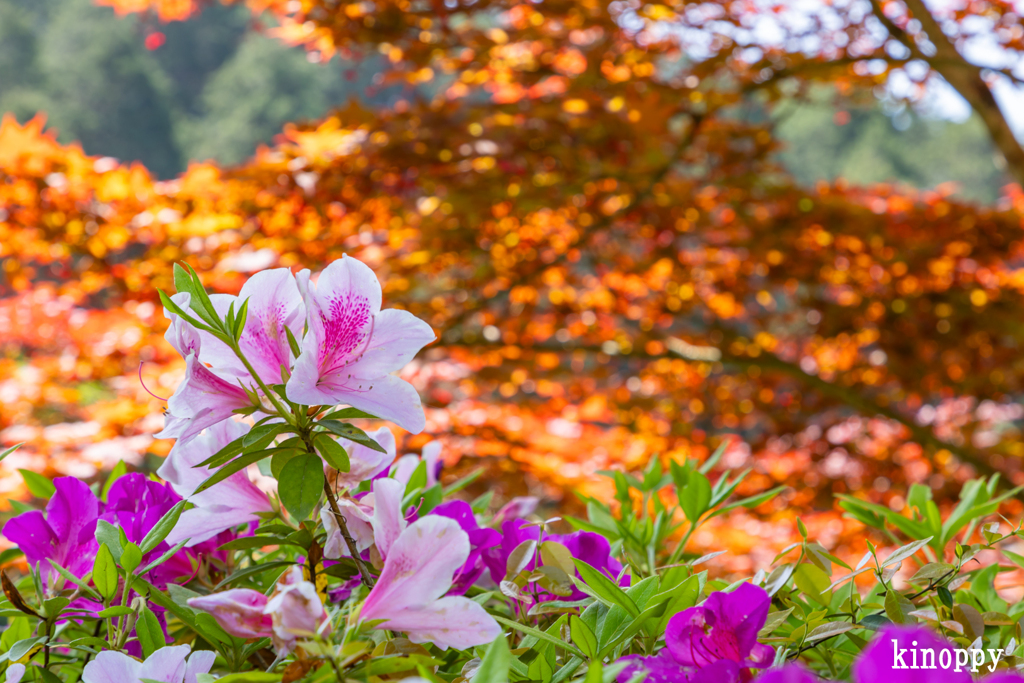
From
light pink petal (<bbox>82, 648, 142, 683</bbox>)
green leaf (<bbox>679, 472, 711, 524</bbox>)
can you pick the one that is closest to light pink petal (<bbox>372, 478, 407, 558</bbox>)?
light pink petal (<bbox>82, 648, 142, 683</bbox>)

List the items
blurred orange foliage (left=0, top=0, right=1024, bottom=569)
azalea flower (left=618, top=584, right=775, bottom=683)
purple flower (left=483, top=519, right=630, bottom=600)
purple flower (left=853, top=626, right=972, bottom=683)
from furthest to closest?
blurred orange foliage (left=0, top=0, right=1024, bottom=569)
purple flower (left=483, top=519, right=630, bottom=600)
azalea flower (left=618, top=584, right=775, bottom=683)
purple flower (left=853, top=626, right=972, bottom=683)

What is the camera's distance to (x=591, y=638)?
11.0 inches

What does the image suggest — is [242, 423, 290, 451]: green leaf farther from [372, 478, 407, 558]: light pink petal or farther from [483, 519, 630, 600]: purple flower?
[483, 519, 630, 600]: purple flower

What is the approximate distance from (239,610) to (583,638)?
0.43 ft

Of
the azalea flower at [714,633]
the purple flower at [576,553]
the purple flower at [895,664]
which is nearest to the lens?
the purple flower at [895,664]

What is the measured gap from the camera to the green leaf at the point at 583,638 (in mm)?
278

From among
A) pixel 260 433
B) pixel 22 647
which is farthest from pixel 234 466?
pixel 22 647

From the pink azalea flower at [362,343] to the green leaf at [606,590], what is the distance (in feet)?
0.31

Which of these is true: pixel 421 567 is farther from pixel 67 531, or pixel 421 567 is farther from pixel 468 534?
pixel 67 531

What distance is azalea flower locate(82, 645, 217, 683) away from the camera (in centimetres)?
28

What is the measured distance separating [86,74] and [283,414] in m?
18.7

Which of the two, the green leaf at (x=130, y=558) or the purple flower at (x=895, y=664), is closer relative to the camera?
the purple flower at (x=895, y=664)

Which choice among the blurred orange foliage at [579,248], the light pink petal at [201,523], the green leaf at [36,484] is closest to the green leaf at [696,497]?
the light pink petal at [201,523]

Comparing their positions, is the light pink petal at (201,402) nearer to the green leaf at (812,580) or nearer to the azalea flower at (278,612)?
the azalea flower at (278,612)
